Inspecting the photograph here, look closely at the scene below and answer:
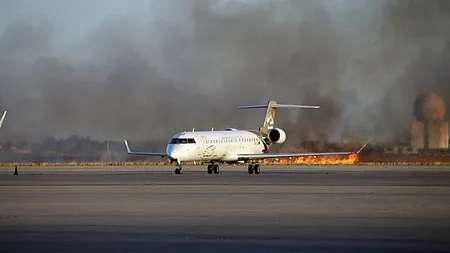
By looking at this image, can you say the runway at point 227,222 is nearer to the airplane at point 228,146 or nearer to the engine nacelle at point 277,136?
the airplane at point 228,146

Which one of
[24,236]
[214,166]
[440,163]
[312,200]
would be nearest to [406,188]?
[312,200]

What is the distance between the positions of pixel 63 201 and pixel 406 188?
18283 mm

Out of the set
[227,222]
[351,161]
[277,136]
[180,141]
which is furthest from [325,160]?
[227,222]

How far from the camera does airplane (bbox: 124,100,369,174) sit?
76.3 m

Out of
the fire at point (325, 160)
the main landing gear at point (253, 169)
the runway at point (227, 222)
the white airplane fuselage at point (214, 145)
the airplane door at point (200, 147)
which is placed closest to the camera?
the runway at point (227, 222)

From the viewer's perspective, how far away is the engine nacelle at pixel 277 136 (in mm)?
86925

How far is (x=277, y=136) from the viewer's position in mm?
87062

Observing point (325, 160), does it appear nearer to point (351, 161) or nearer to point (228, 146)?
point (351, 161)

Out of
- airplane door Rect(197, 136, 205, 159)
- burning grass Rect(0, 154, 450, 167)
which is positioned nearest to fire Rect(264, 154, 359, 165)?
burning grass Rect(0, 154, 450, 167)

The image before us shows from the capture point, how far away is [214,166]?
255 ft

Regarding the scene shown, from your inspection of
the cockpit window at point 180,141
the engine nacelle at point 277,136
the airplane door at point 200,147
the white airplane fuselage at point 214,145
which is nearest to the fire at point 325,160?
the engine nacelle at point 277,136

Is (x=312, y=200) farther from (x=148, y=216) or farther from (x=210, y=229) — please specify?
(x=210, y=229)

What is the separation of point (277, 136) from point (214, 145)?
30.5 ft

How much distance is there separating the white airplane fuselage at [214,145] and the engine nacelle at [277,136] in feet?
3.58
